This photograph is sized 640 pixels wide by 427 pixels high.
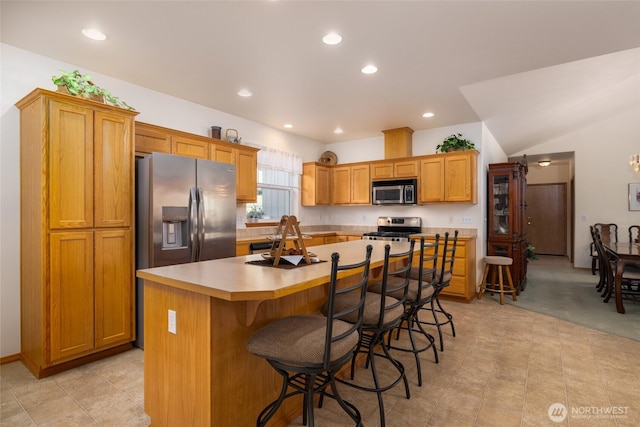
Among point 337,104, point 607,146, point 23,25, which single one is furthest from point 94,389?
point 607,146

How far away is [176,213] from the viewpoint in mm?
3139

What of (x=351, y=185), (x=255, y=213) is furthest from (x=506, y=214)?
(x=255, y=213)

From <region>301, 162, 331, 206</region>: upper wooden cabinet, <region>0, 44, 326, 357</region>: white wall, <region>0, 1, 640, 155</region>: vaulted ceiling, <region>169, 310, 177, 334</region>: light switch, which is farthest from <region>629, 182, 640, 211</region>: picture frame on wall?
<region>0, 44, 326, 357</region>: white wall

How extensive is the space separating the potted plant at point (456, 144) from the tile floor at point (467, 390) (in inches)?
113

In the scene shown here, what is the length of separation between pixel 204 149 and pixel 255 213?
148cm

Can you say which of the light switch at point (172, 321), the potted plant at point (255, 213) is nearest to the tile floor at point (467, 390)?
the light switch at point (172, 321)

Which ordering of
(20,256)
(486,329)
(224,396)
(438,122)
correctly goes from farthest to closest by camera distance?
1. (438,122)
2. (486,329)
3. (20,256)
4. (224,396)

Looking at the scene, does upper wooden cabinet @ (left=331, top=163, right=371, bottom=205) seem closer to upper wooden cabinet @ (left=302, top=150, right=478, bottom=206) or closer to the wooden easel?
upper wooden cabinet @ (left=302, top=150, right=478, bottom=206)

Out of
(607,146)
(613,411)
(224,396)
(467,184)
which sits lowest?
(613,411)

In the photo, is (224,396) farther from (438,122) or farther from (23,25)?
(438,122)

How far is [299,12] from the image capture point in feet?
7.59

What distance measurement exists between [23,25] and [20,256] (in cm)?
189

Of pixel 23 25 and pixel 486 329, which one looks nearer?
pixel 23 25

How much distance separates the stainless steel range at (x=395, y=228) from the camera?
538cm
